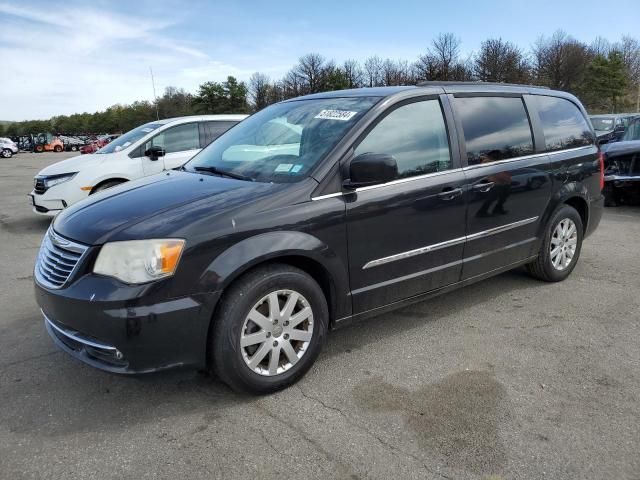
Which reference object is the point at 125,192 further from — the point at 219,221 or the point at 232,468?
the point at 232,468

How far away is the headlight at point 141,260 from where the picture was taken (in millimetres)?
2627

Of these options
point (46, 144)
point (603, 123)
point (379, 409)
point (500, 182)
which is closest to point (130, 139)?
point (500, 182)

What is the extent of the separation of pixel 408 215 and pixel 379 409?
4.22 feet

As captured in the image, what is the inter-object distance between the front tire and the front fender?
98mm

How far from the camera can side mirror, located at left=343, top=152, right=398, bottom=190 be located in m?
3.06

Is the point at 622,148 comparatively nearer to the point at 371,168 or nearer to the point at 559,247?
the point at 559,247

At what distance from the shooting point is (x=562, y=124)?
4844mm

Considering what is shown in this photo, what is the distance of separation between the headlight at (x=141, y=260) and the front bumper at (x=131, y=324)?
5 cm

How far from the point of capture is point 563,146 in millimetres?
4762

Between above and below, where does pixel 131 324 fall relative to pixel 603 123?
below

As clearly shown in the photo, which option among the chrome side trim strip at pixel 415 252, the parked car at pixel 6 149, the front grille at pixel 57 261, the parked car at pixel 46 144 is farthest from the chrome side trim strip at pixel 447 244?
the parked car at pixel 46 144

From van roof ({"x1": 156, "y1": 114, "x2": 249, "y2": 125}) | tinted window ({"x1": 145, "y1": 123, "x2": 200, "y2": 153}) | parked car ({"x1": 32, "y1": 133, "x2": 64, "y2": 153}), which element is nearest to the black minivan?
tinted window ({"x1": 145, "y1": 123, "x2": 200, "y2": 153})

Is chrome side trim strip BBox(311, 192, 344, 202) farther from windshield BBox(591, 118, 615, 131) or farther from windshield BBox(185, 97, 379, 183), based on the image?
windshield BBox(591, 118, 615, 131)

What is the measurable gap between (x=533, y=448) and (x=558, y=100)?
11.8 ft
